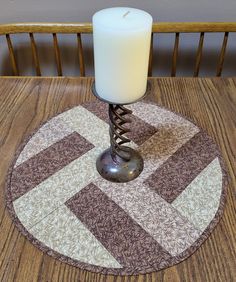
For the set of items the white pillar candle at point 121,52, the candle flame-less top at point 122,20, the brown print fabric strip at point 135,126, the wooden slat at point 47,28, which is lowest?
the brown print fabric strip at point 135,126

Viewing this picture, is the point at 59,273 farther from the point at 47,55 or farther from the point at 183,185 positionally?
the point at 47,55

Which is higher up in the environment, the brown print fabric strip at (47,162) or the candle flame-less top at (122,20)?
the candle flame-less top at (122,20)

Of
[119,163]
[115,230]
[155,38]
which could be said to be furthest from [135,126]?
[155,38]

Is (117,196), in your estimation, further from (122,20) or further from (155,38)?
(155,38)

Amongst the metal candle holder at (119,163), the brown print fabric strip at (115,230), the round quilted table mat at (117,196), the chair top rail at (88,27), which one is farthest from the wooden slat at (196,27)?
the brown print fabric strip at (115,230)

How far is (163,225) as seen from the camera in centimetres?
54

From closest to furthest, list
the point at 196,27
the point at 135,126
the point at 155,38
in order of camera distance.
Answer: the point at 135,126 → the point at 196,27 → the point at 155,38

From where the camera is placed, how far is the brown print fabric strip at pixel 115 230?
0.50 m

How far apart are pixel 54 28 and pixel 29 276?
75 centimetres

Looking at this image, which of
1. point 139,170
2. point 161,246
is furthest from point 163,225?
point 139,170

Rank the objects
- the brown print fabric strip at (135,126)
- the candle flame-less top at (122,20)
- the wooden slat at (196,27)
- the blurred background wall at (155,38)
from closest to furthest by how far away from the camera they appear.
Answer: the candle flame-less top at (122,20) < the brown print fabric strip at (135,126) < the wooden slat at (196,27) < the blurred background wall at (155,38)

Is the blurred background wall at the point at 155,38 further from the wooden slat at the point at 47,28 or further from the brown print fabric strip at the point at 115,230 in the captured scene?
the brown print fabric strip at the point at 115,230

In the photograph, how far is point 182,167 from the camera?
2.14ft

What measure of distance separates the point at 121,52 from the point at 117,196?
30 centimetres
